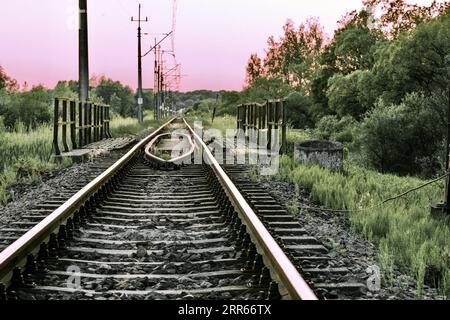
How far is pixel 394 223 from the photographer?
5.31 m

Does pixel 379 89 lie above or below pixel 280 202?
above

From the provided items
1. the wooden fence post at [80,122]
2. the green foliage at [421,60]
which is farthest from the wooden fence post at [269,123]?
the green foliage at [421,60]

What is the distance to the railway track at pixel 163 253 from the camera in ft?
11.4

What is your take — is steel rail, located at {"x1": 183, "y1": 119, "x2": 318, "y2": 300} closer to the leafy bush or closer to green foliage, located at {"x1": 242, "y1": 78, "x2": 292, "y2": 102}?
the leafy bush

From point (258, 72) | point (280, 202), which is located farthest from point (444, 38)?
point (258, 72)

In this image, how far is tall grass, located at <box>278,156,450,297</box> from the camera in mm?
4086

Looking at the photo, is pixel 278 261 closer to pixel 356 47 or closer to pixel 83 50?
pixel 83 50

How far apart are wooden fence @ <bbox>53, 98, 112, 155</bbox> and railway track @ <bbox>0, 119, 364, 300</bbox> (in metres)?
5.34

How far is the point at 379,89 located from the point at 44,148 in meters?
25.9

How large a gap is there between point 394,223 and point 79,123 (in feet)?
33.4

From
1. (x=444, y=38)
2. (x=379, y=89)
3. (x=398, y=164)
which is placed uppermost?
(x=444, y=38)

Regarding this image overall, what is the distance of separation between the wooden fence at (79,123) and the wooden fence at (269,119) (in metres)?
4.57

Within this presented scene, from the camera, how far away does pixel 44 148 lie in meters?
12.0
